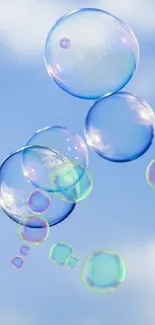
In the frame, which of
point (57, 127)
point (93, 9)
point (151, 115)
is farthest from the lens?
point (57, 127)

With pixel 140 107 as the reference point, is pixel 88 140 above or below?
below

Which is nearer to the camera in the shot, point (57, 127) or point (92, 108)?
point (92, 108)

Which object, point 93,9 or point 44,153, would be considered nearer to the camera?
point 93,9

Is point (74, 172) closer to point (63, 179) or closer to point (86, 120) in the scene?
point (63, 179)

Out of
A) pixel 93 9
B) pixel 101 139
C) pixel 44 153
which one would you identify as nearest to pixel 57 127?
pixel 44 153

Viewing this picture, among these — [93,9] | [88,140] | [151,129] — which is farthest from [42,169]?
[93,9]

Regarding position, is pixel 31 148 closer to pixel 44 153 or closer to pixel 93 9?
pixel 44 153

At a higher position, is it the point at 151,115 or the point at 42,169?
the point at 151,115

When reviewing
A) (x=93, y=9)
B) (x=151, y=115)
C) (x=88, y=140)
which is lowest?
(x=88, y=140)

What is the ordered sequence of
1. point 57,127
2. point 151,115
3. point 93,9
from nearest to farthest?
point 93,9, point 151,115, point 57,127
